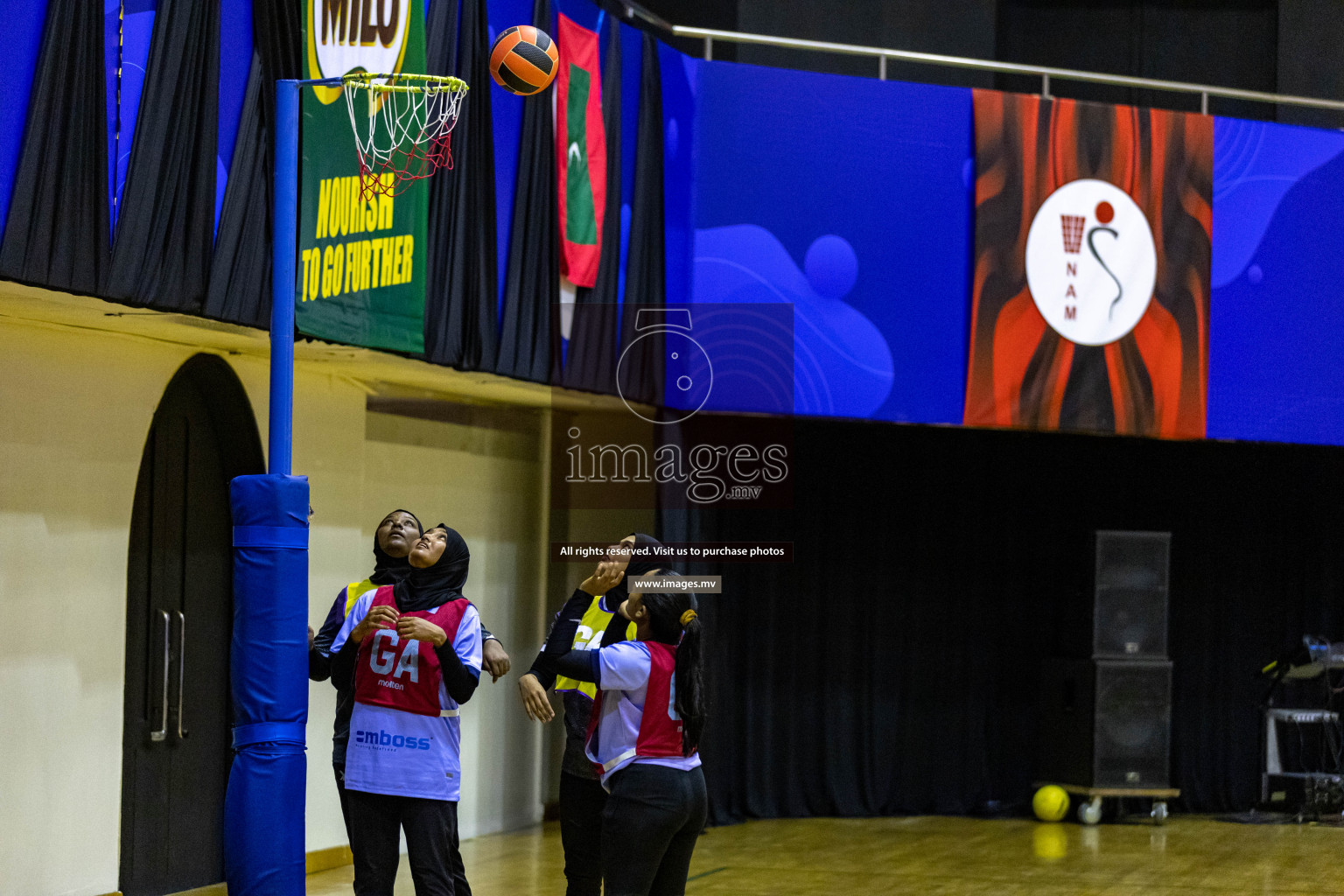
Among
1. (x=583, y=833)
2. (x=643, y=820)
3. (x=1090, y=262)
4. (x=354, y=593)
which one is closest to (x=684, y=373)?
(x=1090, y=262)

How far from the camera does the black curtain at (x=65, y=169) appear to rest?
199 inches

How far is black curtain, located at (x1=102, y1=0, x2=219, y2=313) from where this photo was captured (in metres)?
5.50

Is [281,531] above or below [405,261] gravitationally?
below

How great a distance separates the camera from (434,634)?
4.77 meters

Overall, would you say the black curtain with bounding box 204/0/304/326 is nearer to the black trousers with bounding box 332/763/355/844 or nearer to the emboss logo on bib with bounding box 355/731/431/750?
the black trousers with bounding box 332/763/355/844

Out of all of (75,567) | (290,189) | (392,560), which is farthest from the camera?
(75,567)

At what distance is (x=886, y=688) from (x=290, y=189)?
23.4 feet

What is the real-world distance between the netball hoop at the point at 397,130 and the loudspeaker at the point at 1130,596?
577cm

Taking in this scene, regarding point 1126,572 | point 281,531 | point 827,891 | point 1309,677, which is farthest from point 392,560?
point 1309,677

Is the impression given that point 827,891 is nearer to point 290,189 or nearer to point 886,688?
point 886,688

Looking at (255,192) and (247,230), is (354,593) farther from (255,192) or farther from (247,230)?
(255,192)

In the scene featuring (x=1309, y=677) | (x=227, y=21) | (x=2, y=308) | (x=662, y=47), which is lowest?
(x=1309, y=677)

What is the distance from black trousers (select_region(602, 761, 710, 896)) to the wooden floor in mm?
3193

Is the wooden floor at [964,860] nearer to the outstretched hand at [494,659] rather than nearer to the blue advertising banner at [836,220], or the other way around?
the blue advertising banner at [836,220]
